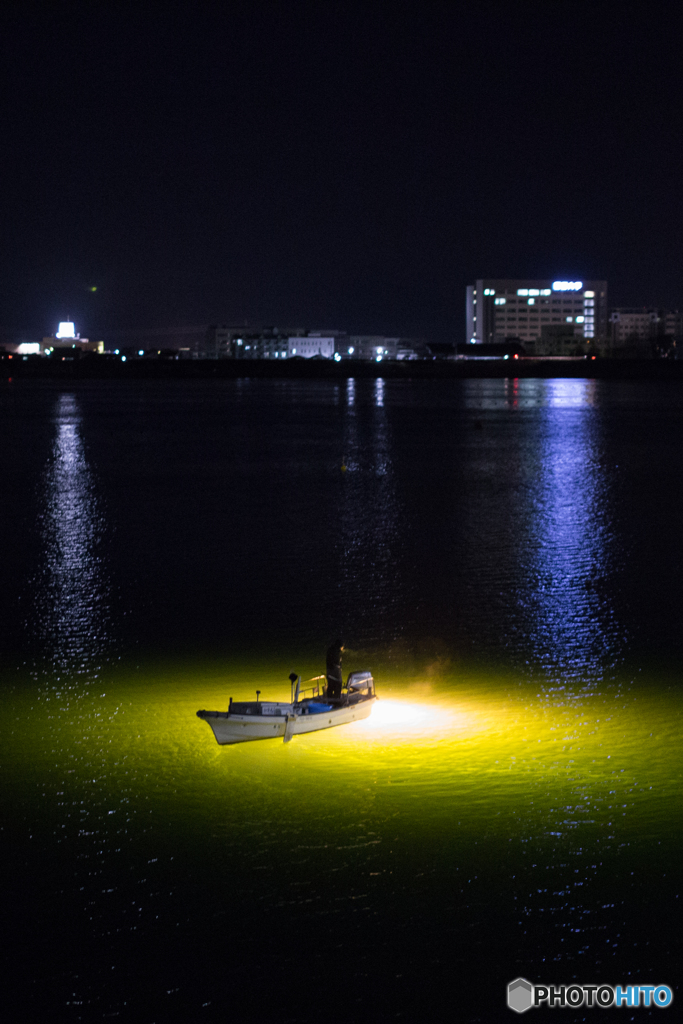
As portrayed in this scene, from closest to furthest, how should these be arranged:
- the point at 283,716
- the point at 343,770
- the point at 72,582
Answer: the point at 343,770
the point at 283,716
the point at 72,582

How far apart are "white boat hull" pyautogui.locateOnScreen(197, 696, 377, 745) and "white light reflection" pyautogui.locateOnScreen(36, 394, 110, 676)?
11.8 feet

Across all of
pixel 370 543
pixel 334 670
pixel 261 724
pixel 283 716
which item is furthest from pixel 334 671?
pixel 370 543

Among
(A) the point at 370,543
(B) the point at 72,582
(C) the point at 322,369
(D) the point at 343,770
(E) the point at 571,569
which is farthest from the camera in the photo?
(C) the point at 322,369

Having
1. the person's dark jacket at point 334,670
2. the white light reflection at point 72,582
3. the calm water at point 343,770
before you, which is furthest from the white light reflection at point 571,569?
the white light reflection at point 72,582

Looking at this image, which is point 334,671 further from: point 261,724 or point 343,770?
point 343,770

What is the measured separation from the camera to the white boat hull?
1062 centimetres

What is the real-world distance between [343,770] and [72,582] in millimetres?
9824

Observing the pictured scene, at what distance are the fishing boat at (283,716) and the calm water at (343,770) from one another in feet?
0.62

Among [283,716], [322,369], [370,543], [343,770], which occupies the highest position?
[322,369]

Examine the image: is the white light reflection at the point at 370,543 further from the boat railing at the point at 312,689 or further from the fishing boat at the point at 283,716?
the fishing boat at the point at 283,716

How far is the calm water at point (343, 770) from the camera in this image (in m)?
7.43

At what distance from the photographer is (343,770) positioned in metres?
10.3

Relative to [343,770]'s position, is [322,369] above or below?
above

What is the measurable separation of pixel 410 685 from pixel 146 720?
3.29m
